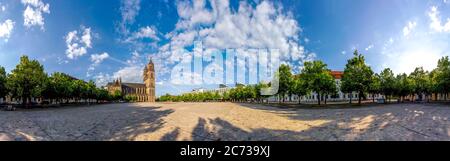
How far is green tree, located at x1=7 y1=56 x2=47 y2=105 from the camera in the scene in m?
42.7

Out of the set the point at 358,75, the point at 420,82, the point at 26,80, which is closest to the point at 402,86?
the point at 420,82

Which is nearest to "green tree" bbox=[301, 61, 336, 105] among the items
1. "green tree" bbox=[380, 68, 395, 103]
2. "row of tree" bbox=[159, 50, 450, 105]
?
"row of tree" bbox=[159, 50, 450, 105]

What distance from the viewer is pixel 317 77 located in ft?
151

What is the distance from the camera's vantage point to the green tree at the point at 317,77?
1827 inches

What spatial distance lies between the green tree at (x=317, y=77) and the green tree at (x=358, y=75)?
322 centimetres

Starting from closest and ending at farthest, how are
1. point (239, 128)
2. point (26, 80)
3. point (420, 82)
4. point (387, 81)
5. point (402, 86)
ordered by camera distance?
point (239, 128) < point (26, 80) < point (387, 81) < point (402, 86) < point (420, 82)

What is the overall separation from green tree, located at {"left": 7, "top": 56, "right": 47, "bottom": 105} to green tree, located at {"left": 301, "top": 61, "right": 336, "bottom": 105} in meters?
46.0

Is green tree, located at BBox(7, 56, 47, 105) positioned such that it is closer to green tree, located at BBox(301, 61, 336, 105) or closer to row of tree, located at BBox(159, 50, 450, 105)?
row of tree, located at BBox(159, 50, 450, 105)

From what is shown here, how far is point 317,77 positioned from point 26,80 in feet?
159

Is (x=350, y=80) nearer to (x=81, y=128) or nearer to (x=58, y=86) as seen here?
(x=81, y=128)
